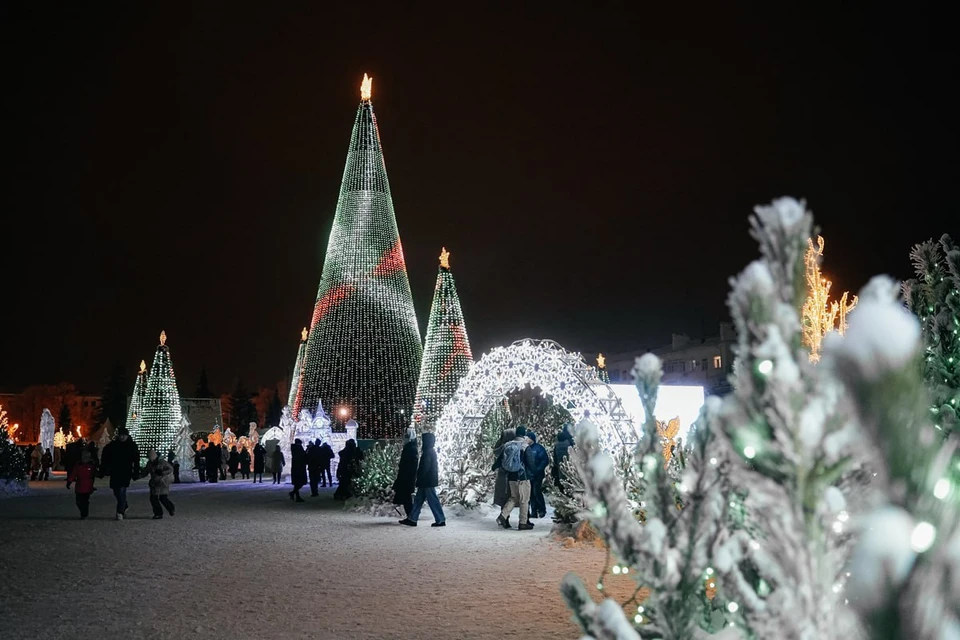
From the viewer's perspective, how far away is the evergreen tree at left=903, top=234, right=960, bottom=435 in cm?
711

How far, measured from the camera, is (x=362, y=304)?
104 feet

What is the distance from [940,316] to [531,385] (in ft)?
27.9

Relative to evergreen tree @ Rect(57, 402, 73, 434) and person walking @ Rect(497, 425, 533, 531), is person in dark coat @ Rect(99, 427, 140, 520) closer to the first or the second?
person walking @ Rect(497, 425, 533, 531)

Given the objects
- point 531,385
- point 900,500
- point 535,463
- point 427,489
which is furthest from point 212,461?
point 900,500

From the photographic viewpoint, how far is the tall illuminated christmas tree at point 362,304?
104ft

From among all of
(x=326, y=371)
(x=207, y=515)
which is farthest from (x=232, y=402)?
(x=207, y=515)

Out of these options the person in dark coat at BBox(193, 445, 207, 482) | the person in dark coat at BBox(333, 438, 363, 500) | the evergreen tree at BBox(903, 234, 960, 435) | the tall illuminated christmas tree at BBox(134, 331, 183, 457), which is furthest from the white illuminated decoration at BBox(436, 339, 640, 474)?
the tall illuminated christmas tree at BBox(134, 331, 183, 457)

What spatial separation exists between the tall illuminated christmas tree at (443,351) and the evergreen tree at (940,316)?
20.1 metres

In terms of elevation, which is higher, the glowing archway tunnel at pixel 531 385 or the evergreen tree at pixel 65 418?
the evergreen tree at pixel 65 418

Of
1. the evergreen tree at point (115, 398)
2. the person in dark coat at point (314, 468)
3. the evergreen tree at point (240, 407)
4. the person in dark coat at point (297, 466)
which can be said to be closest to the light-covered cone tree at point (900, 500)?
the person in dark coat at point (297, 466)

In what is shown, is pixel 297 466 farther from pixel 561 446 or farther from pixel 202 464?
pixel 202 464

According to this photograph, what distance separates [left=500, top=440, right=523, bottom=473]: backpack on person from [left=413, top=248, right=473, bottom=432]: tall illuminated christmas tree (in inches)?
596

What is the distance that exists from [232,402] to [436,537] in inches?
3559

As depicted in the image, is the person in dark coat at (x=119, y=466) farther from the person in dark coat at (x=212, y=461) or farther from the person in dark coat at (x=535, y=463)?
the person in dark coat at (x=212, y=461)
